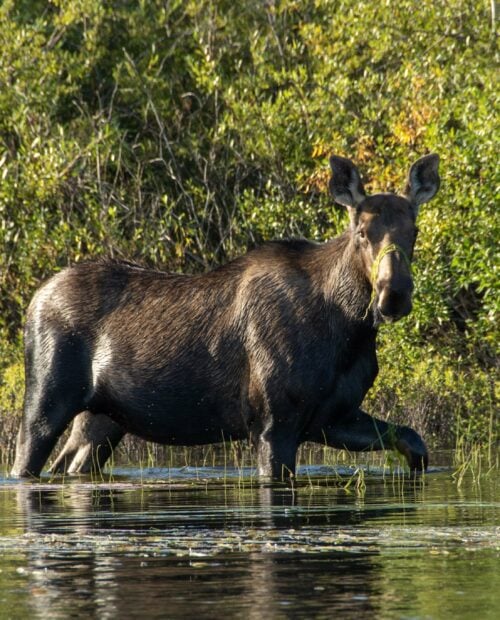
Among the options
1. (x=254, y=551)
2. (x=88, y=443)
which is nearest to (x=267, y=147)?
(x=88, y=443)

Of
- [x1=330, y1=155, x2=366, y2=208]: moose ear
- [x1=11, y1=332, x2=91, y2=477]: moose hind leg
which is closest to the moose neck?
[x1=330, y1=155, x2=366, y2=208]: moose ear

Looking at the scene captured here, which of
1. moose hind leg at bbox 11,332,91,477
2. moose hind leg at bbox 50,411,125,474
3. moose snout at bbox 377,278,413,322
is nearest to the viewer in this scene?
moose snout at bbox 377,278,413,322

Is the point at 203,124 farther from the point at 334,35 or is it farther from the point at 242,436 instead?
the point at 242,436

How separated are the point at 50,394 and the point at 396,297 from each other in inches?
125

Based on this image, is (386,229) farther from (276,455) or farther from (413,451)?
(276,455)

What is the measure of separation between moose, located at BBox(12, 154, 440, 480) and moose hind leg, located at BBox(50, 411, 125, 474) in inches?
0.4

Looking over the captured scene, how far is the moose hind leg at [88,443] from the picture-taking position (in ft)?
42.5

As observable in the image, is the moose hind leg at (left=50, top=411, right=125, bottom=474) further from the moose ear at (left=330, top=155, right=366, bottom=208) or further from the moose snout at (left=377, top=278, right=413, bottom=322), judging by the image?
the moose snout at (left=377, top=278, right=413, bottom=322)

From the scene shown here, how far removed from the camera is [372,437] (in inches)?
465

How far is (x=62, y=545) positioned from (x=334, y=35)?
498 inches

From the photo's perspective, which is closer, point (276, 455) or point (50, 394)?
point (276, 455)

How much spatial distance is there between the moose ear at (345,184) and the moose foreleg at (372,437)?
1.60m

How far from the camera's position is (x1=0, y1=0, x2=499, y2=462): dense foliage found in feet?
54.2

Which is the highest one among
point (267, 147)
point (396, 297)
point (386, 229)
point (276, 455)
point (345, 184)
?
point (267, 147)
